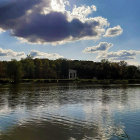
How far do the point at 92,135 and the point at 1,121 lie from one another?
7.56m

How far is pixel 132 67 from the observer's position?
150125 mm

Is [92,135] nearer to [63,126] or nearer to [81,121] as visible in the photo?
[63,126]

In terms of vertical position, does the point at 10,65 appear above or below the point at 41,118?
above

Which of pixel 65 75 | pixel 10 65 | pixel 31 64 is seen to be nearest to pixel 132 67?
pixel 65 75

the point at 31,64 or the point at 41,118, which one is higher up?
the point at 31,64

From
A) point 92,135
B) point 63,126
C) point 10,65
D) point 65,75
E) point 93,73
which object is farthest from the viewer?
point 65,75

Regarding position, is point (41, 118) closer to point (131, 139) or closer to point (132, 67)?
point (131, 139)

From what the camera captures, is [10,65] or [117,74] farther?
[117,74]

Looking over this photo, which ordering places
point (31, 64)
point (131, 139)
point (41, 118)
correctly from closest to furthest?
1. point (131, 139)
2. point (41, 118)
3. point (31, 64)

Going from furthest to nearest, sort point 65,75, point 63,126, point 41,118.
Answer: point 65,75 → point 41,118 → point 63,126

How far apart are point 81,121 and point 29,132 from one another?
4.40 meters

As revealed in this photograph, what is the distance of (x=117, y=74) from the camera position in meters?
150

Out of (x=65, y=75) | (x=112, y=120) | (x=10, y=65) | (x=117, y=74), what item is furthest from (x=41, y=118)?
(x=65, y=75)

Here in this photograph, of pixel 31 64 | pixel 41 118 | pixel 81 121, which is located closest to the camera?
pixel 81 121
